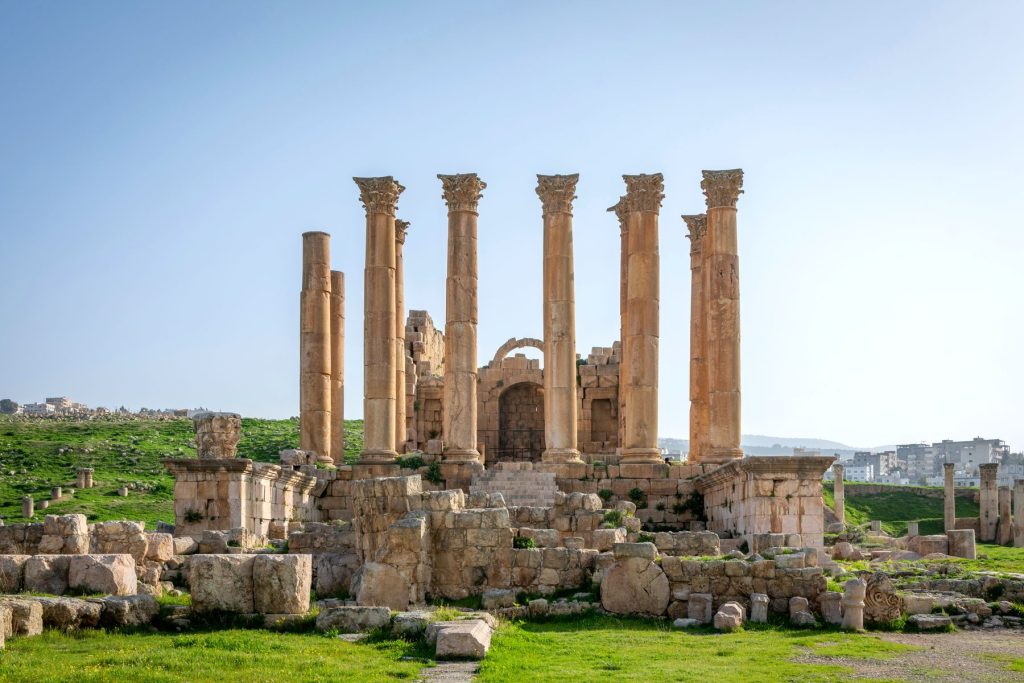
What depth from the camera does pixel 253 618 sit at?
17531mm

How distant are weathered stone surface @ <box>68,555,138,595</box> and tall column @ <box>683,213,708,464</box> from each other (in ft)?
65.0

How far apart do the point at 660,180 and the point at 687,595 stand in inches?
648

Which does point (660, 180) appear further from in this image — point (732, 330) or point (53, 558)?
point (53, 558)

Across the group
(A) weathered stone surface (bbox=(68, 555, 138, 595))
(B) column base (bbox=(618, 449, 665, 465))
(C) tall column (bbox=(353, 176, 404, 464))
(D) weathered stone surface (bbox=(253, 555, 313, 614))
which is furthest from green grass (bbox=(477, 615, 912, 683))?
(C) tall column (bbox=(353, 176, 404, 464))

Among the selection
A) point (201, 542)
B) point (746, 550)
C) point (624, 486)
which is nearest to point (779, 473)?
point (746, 550)

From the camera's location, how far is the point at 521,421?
46.9 meters

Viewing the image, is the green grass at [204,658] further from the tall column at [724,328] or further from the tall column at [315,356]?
the tall column at [315,356]

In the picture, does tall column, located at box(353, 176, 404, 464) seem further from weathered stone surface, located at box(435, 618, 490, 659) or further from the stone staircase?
weathered stone surface, located at box(435, 618, 490, 659)

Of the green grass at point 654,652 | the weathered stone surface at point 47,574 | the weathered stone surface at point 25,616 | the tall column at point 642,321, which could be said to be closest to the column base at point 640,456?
the tall column at point 642,321

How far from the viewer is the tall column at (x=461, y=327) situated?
1312 inches

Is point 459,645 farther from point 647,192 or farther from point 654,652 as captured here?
point 647,192

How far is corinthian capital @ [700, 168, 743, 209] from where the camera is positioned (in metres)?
33.2

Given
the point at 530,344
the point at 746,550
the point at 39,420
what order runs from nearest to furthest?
the point at 746,550 < the point at 530,344 < the point at 39,420

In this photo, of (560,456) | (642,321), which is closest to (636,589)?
(560,456)
